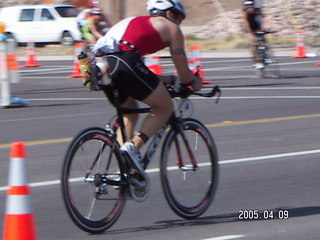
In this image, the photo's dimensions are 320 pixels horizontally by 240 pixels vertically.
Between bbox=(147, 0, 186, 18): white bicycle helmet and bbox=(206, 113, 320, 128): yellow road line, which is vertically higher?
bbox=(147, 0, 186, 18): white bicycle helmet

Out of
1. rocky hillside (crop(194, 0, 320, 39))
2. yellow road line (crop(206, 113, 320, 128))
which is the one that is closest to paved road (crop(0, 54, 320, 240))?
yellow road line (crop(206, 113, 320, 128))

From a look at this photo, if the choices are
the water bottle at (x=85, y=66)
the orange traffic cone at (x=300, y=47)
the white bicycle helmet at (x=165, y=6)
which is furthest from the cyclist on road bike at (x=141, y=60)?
the orange traffic cone at (x=300, y=47)

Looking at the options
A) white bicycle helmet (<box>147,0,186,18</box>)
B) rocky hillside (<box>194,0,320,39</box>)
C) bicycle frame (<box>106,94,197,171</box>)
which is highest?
white bicycle helmet (<box>147,0,186,18</box>)

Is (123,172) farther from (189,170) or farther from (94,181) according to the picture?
(189,170)

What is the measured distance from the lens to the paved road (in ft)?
23.0

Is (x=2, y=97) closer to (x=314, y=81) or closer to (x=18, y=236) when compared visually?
(x=314, y=81)

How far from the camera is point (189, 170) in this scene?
24.5ft

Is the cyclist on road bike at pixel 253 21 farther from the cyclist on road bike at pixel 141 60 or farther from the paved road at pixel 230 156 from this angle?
the cyclist on road bike at pixel 141 60

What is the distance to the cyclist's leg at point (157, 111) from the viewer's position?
6859mm

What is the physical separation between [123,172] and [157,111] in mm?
577

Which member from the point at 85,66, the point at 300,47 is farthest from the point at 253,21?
the point at 85,66

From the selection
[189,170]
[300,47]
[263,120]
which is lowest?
[300,47]

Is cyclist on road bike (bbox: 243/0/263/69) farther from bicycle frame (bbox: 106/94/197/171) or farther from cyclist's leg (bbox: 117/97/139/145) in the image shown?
cyclist's leg (bbox: 117/97/139/145)

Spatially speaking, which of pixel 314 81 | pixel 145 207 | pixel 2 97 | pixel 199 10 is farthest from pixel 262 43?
pixel 199 10
